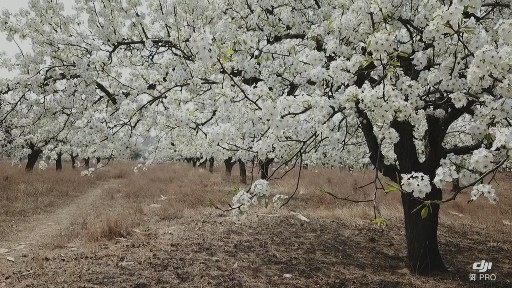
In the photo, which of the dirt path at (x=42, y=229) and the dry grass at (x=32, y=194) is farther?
the dry grass at (x=32, y=194)

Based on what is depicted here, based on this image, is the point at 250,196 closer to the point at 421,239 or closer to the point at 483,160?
the point at 483,160

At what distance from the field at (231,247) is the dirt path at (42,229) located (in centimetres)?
3

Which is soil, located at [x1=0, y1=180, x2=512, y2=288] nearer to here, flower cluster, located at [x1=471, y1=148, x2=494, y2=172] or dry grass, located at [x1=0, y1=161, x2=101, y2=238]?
dry grass, located at [x1=0, y1=161, x2=101, y2=238]

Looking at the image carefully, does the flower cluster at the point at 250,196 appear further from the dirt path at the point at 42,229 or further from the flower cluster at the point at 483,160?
the dirt path at the point at 42,229

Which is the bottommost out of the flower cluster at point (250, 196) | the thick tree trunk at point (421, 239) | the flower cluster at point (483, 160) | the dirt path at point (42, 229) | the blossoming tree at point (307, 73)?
the dirt path at point (42, 229)

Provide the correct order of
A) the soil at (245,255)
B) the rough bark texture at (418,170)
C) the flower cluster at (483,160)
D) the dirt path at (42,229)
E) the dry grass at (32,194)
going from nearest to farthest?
the flower cluster at (483,160) → the soil at (245,255) → the rough bark texture at (418,170) → the dirt path at (42,229) → the dry grass at (32,194)

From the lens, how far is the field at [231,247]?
24.2 feet

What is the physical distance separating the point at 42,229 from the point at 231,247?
746 centimetres

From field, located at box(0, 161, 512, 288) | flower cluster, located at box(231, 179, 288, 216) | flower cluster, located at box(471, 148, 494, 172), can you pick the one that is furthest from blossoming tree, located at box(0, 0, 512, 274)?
field, located at box(0, 161, 512, 288)

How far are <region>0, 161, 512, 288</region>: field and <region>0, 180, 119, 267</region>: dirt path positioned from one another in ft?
0.11

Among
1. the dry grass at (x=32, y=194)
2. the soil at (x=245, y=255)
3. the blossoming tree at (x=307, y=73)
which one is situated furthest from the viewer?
the dry grass at (x=32, y=194)

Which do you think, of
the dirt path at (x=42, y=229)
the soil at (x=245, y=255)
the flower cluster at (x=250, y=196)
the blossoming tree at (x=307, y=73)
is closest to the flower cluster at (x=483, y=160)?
the blossoming tree at (x=307, y=73)

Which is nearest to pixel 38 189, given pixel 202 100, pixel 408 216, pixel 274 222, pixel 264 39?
pixel 274 222

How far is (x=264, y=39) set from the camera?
27.3 feet
